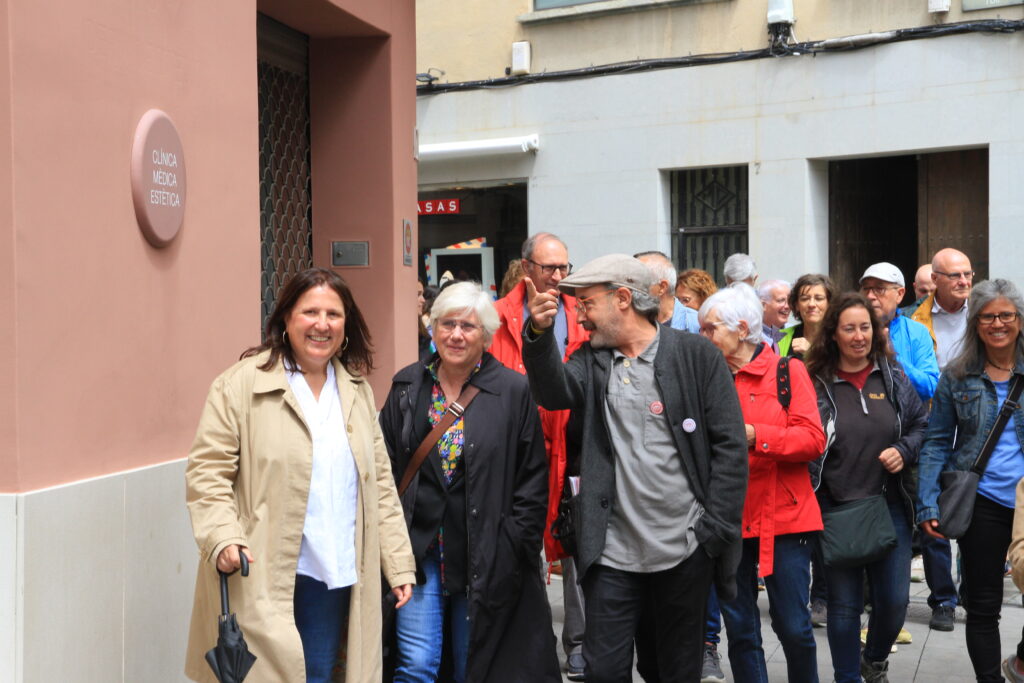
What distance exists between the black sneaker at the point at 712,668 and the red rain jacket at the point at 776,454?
1.22 m

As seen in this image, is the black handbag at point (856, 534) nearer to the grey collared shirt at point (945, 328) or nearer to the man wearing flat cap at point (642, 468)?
the man wearing flat cap at point (642, 468)

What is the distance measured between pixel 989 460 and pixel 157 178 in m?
3.68

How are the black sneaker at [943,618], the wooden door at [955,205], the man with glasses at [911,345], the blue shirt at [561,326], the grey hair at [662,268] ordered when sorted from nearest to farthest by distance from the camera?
the blue shirt at [561,326]
the man with glasses at [911,345]
the grey hair at [662,268]
the black sneaker at [943,618]
the wooden door at [955,205]

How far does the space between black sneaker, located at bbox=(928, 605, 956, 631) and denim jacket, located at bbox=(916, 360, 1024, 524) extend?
6.48 feet

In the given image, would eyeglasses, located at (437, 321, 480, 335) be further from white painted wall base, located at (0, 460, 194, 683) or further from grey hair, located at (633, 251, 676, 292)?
grey hair, located at (633, 251, 676, 292)

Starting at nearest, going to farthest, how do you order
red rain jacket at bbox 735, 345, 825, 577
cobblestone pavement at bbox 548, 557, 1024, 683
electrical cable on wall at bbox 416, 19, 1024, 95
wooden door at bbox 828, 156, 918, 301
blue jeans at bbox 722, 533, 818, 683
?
red rain jacket at bbox 735, 345, 825, 577
blue jeans at bbox 722, 533, 818, 683
cobblestone pavement at bbox 548, 557, 1024, 683
electrical cable on wall at bbox 416, 19, 1024, 95
wooden door at bbox 828, 156, 918, 301

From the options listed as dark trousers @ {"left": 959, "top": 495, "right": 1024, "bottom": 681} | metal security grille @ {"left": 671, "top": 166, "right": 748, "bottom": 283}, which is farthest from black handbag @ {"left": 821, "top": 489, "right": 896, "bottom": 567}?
metal security grille @ {"left": 671, "top": 166, "right": 748, "bottom": 283}

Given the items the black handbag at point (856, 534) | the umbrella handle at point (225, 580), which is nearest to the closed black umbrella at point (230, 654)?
the umbrella handle at point (225, 580)

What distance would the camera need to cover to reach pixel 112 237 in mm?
4703

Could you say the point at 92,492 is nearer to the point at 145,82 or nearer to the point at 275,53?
the point at 145,82

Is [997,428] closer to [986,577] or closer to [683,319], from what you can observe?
[986,577]

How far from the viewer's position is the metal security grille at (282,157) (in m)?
7.20

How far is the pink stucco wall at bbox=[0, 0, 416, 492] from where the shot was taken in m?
4.19

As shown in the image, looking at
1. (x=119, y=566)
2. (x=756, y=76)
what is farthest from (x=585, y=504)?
(x=756, y=76)
